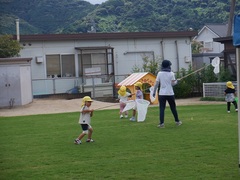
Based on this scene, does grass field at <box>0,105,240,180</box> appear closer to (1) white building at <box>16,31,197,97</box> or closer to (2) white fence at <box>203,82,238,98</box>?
(2) white fence at <box>203,82,238,98</box>

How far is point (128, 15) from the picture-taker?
190ft

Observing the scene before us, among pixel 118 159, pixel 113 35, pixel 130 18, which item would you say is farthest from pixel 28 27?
pixel 118 159

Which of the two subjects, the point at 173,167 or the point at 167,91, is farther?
the point at 167,91

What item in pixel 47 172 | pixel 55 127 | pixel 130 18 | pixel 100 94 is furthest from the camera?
pixel 130 18

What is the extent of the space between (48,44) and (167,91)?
734 inches

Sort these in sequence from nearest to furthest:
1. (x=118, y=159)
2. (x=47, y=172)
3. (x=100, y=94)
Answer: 1. (x=47, y=172)
2. (x=118, y=159)
3. (x=100, y=94)

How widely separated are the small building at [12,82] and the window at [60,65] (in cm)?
591

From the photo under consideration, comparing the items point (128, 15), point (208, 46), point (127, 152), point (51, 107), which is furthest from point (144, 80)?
point (128, 15)

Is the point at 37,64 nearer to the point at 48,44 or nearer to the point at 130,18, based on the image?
the point at 48,44

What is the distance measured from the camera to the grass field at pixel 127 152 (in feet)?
26.6

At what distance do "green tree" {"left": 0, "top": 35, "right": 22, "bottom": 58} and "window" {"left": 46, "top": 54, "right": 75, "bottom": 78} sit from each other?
8.65 ft

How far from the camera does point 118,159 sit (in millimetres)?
9281

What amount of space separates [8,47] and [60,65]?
4075 millimetres

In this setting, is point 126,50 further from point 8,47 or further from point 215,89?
point 215,89
